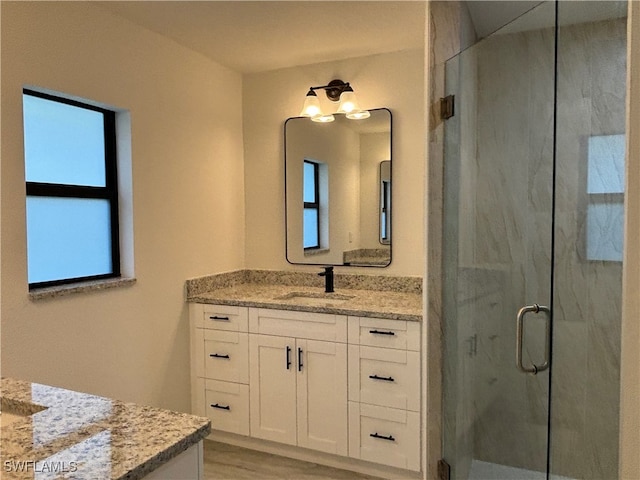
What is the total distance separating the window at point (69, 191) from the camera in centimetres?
223

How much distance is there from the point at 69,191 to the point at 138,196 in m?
0.36

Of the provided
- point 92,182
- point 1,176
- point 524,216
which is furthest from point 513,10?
point 1,176

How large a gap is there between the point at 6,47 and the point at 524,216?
2538mm

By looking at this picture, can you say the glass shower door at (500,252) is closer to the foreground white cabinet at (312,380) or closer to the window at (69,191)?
the foreground white cabinet at (312,380)

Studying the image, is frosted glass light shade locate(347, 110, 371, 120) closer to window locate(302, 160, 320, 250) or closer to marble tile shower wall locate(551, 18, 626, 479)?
window locate(302, 160, 320, 250)

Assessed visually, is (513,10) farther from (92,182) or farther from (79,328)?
(79,328)

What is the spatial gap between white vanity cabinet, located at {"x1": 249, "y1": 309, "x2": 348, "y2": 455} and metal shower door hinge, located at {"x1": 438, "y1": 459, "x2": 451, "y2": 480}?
574 millimetres

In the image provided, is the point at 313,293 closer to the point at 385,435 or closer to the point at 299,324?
the point at 299,324

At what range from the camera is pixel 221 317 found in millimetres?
3004

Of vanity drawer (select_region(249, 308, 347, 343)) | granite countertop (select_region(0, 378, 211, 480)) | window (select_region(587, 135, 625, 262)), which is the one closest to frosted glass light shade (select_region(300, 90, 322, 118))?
vanity drawer (select_region(249, 308, 347, 343))

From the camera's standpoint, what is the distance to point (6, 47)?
1.99m

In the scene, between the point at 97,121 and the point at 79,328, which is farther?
the point at 97,121

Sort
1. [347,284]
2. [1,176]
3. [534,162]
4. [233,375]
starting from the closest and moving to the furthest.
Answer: [1,176] < [534,162] < [233,375] < [347,284]

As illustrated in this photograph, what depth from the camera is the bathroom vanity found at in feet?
8.43
